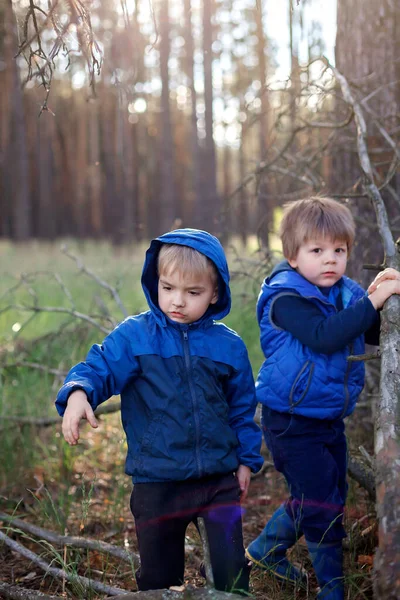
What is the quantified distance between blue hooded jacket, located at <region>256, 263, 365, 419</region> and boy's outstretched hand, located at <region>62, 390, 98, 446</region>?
81 centimetres

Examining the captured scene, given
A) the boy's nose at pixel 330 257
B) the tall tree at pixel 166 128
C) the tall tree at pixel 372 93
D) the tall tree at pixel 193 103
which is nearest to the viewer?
the boy's nose at pixel 330 257

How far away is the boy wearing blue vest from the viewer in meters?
2.46

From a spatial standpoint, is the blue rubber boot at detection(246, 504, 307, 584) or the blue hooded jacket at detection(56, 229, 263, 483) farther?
the blue rubber boot at detection(246, 504, 307, 584)

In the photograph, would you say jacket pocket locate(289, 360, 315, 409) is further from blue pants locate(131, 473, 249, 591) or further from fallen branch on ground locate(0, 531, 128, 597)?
fallen branch on ground locate(0, 531, 128, 597)

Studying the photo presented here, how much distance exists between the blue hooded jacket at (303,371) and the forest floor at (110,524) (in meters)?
0.63

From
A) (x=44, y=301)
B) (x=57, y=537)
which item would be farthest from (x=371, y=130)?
(x=44, y=301)

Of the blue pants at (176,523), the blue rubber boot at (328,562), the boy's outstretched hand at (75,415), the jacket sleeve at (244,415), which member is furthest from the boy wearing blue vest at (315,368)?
the boy's outstretched hand at (75,415)

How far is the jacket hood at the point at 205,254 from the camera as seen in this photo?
2.41 m

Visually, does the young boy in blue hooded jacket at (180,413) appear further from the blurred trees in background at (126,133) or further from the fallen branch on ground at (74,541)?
the blurred trees in background at (126,133)

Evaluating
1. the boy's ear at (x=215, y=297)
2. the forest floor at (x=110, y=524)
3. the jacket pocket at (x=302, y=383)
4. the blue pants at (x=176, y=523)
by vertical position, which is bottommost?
the forest floor at (x=110, y=524)

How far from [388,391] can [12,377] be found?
355 cm

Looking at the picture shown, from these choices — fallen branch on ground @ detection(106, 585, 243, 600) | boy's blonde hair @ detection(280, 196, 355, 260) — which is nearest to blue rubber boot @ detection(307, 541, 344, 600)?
fallen branch on ground @ detection(106, 585, 243, 600)

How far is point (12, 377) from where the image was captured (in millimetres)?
4875

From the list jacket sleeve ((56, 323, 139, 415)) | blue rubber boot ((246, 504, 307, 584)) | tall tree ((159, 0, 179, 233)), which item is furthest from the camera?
tall tree ((159, 0, 179, 233))
